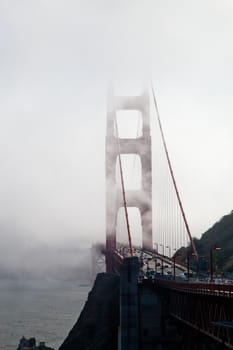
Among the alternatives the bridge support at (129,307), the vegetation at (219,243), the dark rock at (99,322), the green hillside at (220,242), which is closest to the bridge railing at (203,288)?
the bridge support at (129,307)

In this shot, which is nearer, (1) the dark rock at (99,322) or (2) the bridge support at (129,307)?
(2) the bridge support at (129,307)

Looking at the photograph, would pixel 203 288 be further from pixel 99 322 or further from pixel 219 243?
pixel 219 243

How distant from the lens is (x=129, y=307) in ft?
178

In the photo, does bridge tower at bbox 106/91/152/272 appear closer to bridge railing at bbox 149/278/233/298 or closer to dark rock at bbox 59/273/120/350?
dark rock at bbox 59/273/120/350

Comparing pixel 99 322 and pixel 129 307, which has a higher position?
pixel 129 307

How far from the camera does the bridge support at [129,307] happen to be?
53312mm

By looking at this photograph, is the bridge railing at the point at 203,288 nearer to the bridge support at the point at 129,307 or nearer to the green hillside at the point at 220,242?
the bridge support at the point at 129,307

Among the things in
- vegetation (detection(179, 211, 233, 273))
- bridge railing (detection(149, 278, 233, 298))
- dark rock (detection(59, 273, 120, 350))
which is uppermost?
vegetation (detection(179, 211, 233, 273))

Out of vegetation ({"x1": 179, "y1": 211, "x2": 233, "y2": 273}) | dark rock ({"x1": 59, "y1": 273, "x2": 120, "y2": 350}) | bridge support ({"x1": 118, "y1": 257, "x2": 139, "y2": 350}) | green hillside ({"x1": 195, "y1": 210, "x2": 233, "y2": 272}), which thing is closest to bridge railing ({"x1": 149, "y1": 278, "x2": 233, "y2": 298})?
bridge support ({"x1": 118, "y1": 257, "x2": 139, "y2": 350})

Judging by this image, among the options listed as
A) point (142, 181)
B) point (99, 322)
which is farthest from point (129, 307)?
point (142, 181)

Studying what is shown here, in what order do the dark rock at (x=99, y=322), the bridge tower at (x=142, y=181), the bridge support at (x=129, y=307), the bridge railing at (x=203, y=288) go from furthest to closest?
the bridge tower at (x=142, y=181)
the dark rock at (x=99, y=322)
the bridge support at (x=129, y=307)
the bridge railing at (x=203, y=288)

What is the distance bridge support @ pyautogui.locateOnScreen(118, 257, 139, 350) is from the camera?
5331 centimetres

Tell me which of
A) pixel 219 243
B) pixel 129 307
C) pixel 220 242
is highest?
pixel 220 242

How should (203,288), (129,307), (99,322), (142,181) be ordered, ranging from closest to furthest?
1. (203,288)
2. (129,307)
3. (99,322)
4. (142,181)
